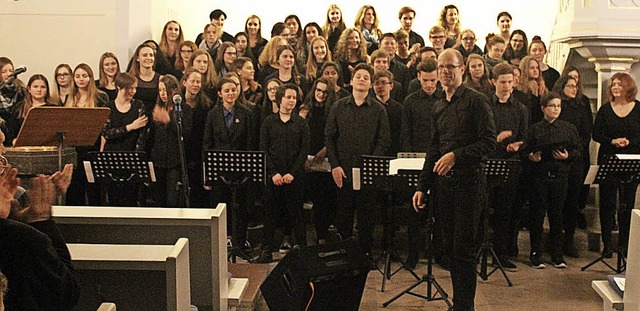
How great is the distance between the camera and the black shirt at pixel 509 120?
6.22 m

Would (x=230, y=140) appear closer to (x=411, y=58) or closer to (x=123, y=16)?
(x=411, y=58)

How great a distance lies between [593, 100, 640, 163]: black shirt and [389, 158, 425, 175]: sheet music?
214cm

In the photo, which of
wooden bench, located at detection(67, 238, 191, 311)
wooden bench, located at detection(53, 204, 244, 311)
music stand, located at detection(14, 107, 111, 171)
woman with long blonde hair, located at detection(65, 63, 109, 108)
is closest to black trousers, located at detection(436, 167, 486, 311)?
wooden bench, located at detection(53, 204, 244, 311)

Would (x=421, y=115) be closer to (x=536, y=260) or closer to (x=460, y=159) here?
(x=536, y=260)

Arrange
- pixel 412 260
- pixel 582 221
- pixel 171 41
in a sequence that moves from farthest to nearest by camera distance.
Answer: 1. pixel 171 41
2. pixel 582 221
3. pixel 412 260

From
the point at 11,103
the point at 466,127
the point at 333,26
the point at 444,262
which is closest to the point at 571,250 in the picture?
the point at 444,262

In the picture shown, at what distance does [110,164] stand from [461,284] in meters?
2.61

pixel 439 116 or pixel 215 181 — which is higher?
pixel 439 116

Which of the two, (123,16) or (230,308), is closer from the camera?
(230,308)

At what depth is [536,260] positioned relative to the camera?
6.29 m

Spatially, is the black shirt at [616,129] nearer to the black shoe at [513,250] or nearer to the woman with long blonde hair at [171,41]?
the black shoe at [513,250]

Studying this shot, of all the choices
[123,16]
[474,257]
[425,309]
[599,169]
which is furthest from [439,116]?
[123,16]

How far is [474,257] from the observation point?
4.50 m

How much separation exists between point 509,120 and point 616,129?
87 cm
